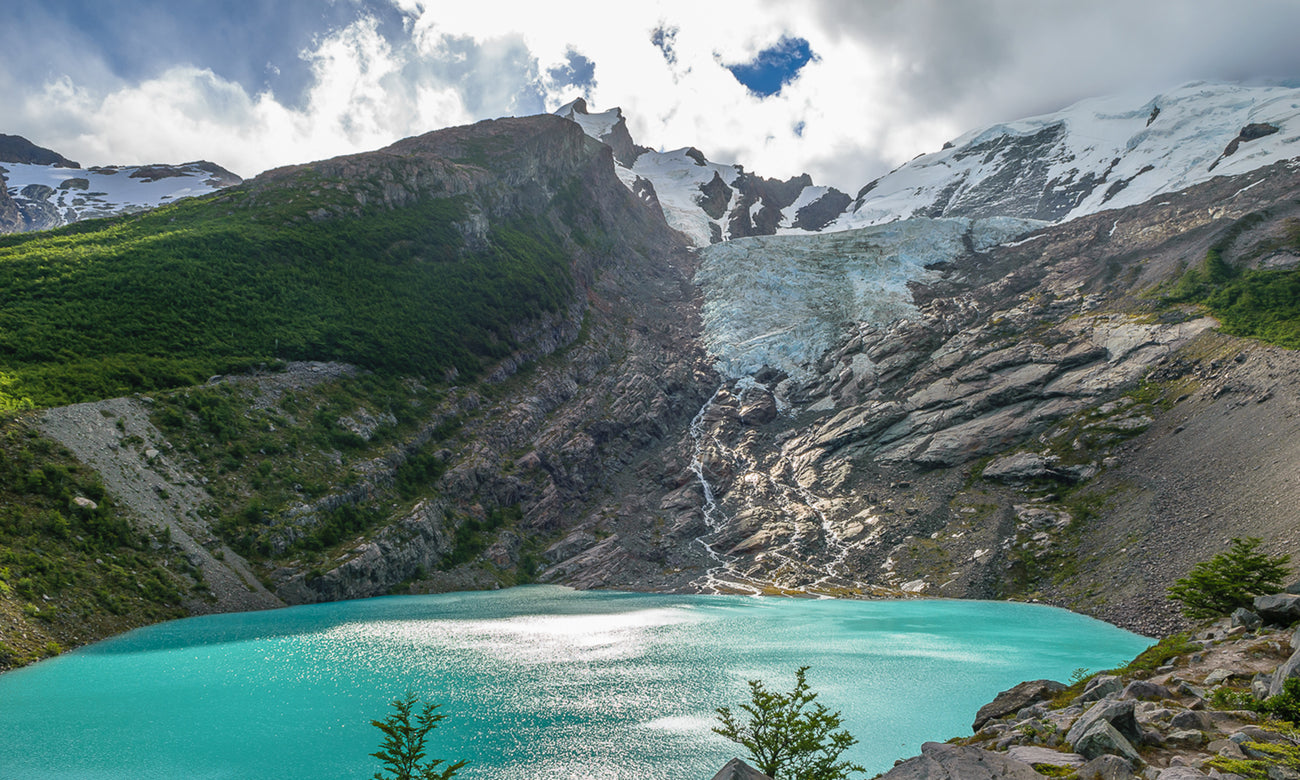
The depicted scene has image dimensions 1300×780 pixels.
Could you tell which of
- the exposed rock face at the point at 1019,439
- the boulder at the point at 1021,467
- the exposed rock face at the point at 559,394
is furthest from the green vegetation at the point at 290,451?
the boulder at the point at 1021,467

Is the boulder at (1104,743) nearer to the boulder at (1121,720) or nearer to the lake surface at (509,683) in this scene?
the boulder at (1121,720)

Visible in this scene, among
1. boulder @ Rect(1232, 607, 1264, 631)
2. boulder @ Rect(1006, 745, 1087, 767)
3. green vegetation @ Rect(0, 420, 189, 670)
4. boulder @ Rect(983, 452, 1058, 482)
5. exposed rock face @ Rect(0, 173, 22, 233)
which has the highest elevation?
exposed rock face @ Rect(0, 173, 22, 233)

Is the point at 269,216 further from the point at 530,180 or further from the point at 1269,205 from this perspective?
the point at 1269,205

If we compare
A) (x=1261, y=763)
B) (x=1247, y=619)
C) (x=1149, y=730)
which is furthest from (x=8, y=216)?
(x=1247, y=619)

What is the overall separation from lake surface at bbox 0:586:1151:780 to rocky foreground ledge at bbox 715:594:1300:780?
6.48m

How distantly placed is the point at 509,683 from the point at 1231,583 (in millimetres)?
33590

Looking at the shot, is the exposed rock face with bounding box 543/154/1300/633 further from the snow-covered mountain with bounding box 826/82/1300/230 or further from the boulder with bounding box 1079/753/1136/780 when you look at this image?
the boulder with bounding box 1079/753/1136/780

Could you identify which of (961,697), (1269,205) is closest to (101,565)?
(961,697)

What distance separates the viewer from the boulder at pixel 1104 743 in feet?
39.0

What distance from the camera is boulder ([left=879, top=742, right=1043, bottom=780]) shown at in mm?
11930

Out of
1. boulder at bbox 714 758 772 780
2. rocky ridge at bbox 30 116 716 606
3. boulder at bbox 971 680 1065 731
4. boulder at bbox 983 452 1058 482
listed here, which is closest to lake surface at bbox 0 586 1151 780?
boulder at bbox 971 680 1065 731

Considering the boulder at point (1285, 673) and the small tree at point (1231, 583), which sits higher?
the small tree at point (1231, 583)

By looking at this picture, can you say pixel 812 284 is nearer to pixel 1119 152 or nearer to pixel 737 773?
pixel 1119 152

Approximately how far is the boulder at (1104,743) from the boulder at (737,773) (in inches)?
264
